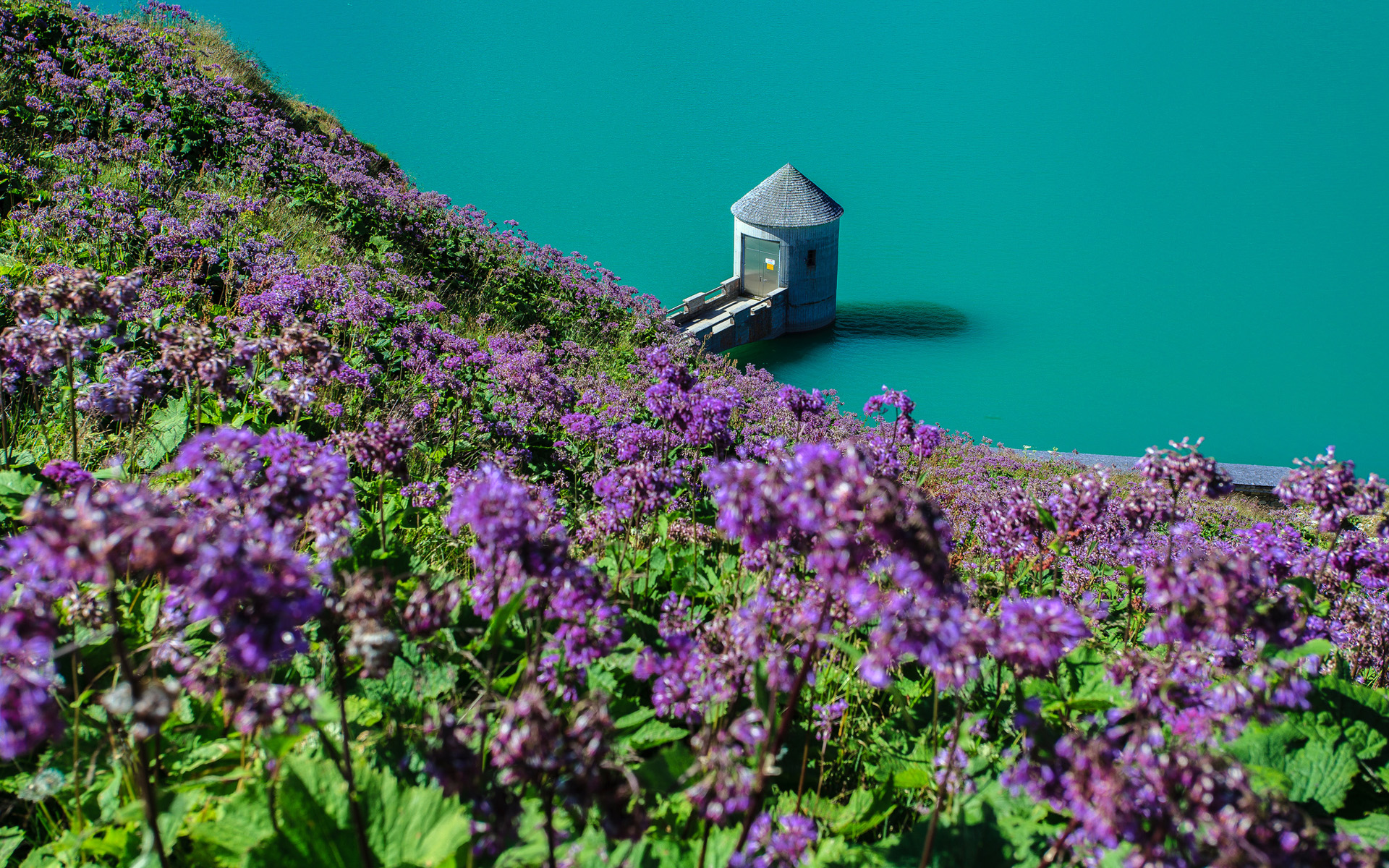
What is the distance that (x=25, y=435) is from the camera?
5.08 m

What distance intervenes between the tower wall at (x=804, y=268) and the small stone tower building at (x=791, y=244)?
0.03 m

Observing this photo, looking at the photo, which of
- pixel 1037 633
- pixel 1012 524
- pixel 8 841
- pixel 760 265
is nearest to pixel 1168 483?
pixel 1012 524

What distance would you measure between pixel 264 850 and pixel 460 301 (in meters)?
11.1

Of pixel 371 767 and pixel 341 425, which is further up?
pixel 341 425

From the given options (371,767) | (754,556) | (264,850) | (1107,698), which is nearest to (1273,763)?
(1107,698)

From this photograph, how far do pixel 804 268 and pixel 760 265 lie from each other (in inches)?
71.2

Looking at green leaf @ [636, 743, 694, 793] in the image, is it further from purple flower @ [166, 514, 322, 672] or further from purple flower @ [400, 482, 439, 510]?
purple flower @ [400, 482, 439, 510]

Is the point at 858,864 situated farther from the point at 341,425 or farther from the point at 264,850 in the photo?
the point at 341,425

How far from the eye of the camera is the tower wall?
32.6 metres

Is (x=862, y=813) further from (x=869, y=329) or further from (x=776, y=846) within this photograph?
(x=869, y=329)

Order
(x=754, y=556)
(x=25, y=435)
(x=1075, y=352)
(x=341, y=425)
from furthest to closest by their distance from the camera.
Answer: (x=1075, y=352) < (x=341, y=425) < (x=25, y=435) < (x=754, y=556)

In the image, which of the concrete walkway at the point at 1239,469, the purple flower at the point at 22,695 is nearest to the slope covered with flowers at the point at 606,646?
the purple flower at the point at 22,695

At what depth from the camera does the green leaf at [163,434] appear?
479 cm

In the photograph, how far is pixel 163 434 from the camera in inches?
196
